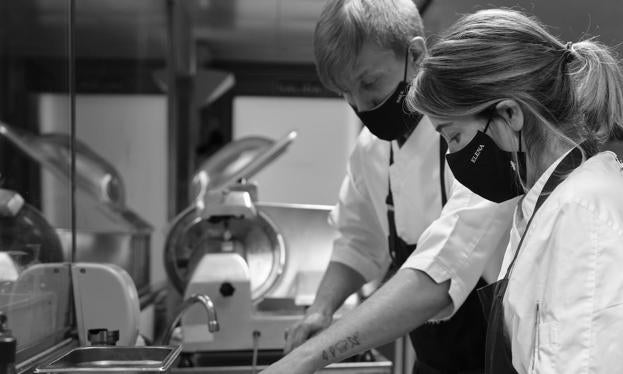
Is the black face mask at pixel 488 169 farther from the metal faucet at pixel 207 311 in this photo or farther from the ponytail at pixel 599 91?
the metal faucet at pixel 207 311

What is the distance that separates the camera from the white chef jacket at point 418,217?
1353 mm

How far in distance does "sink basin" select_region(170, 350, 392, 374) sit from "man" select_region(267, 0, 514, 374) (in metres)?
0.16

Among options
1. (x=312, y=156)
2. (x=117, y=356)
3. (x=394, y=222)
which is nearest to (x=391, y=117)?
(x=394, y=222)

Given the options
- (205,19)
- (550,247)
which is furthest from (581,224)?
(205,19)

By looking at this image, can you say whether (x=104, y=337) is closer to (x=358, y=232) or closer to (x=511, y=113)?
(x=358, y=232)

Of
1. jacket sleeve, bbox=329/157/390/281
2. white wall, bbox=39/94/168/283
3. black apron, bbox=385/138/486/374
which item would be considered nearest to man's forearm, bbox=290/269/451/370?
black apron, bbox=385/138/486/374

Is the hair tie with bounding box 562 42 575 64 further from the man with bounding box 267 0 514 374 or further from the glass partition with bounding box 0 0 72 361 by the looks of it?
the glass partition with bounding box 0 0 72 361

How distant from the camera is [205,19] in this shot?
4.67 metres

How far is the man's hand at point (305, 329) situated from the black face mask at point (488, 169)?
2.14 ft

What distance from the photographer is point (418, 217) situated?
1612mm

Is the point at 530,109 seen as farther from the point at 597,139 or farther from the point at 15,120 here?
the point at 15,120

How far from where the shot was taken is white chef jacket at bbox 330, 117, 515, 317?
1353 millimetres

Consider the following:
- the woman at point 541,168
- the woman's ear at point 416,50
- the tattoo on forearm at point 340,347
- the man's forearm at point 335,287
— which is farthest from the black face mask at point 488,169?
the man's forearm at point 335,287

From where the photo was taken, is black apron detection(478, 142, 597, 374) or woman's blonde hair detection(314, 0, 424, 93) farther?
woman's blonde hair detection(314, 0, 424, 93)
